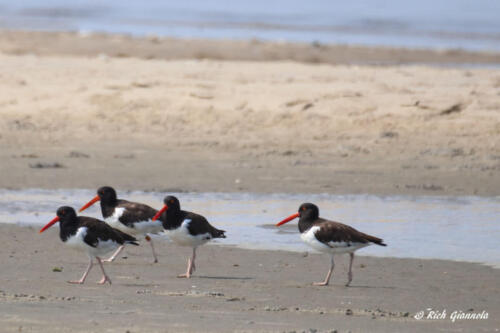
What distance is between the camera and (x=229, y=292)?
9.59m

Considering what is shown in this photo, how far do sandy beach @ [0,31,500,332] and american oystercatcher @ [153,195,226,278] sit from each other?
35cm

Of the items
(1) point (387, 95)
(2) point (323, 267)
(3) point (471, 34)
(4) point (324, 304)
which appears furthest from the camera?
(3) point (471, 34)

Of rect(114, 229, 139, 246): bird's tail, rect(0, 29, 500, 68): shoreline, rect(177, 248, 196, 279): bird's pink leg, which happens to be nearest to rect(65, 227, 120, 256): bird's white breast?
rect(114, 229, 139, 246): bird's tail

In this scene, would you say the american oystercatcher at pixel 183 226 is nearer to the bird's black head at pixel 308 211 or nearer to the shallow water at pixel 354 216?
the bird's black head at pixel 308 211

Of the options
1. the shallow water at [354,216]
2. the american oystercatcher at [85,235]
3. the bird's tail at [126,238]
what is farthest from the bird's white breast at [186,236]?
the shallow water at [354,216]

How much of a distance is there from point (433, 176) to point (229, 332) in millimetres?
9150

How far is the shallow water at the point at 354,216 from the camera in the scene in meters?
12.0

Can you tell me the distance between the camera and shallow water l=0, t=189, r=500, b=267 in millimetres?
12000

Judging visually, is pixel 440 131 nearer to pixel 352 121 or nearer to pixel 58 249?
pixel 352 121

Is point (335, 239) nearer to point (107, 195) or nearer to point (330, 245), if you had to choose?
point (330, 245)

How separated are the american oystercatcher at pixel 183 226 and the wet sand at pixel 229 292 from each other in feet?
1.02

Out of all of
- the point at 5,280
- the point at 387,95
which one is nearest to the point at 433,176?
the point at 387,95

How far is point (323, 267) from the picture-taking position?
11.1 m

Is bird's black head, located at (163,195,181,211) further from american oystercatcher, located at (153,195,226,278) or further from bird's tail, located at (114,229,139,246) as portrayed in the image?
bird's tail, located at (114,229,139,246)
